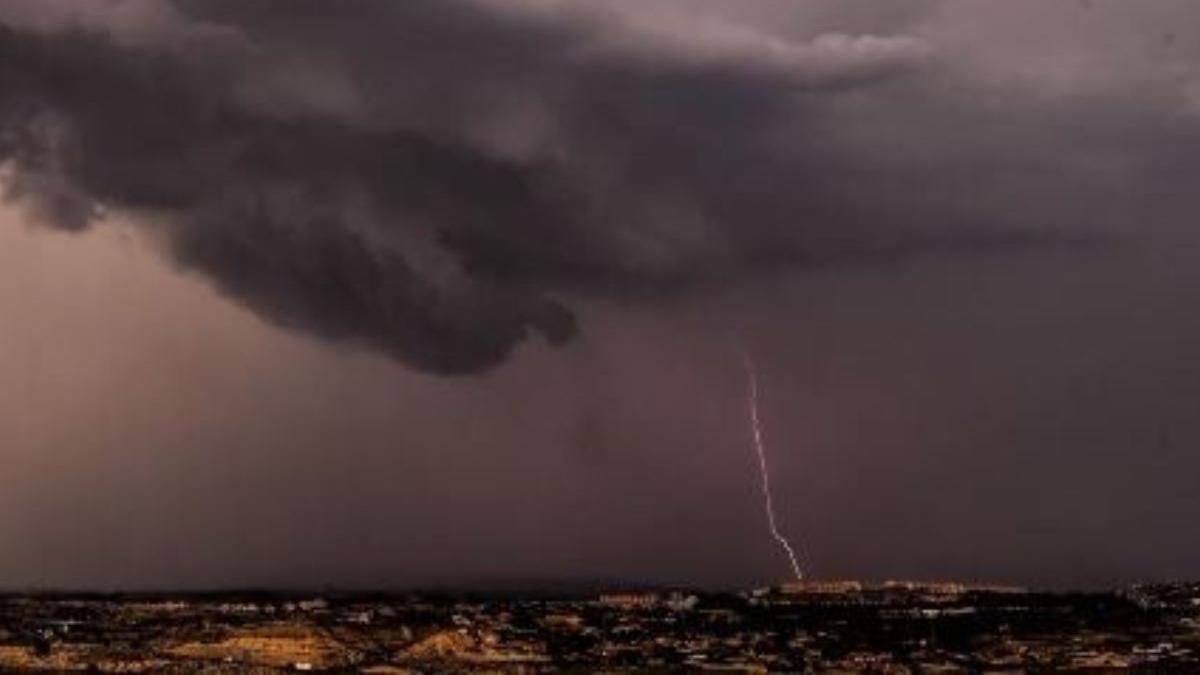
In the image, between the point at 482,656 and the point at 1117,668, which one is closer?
the point at 1117,668

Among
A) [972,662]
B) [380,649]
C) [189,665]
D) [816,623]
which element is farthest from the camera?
[816,623]

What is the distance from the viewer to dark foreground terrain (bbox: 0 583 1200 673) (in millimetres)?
126062

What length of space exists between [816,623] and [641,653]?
52.5m

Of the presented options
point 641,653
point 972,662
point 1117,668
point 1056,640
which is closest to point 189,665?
point 641,653

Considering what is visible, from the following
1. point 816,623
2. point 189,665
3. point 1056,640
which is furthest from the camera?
point 816,623

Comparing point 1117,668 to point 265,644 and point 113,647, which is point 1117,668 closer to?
point 265,644

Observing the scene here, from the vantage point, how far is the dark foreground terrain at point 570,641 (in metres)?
126

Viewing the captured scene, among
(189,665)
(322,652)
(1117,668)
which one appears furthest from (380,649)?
(1117,668)

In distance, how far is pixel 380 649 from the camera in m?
139

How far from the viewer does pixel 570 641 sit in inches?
5846

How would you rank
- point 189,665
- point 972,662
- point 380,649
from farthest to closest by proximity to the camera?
point 380,649 → point 972,662 → point 189,665

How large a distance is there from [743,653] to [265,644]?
45.5 meters

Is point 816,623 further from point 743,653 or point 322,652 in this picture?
point 322,652

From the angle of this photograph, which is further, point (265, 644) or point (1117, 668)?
point (265, 644)
